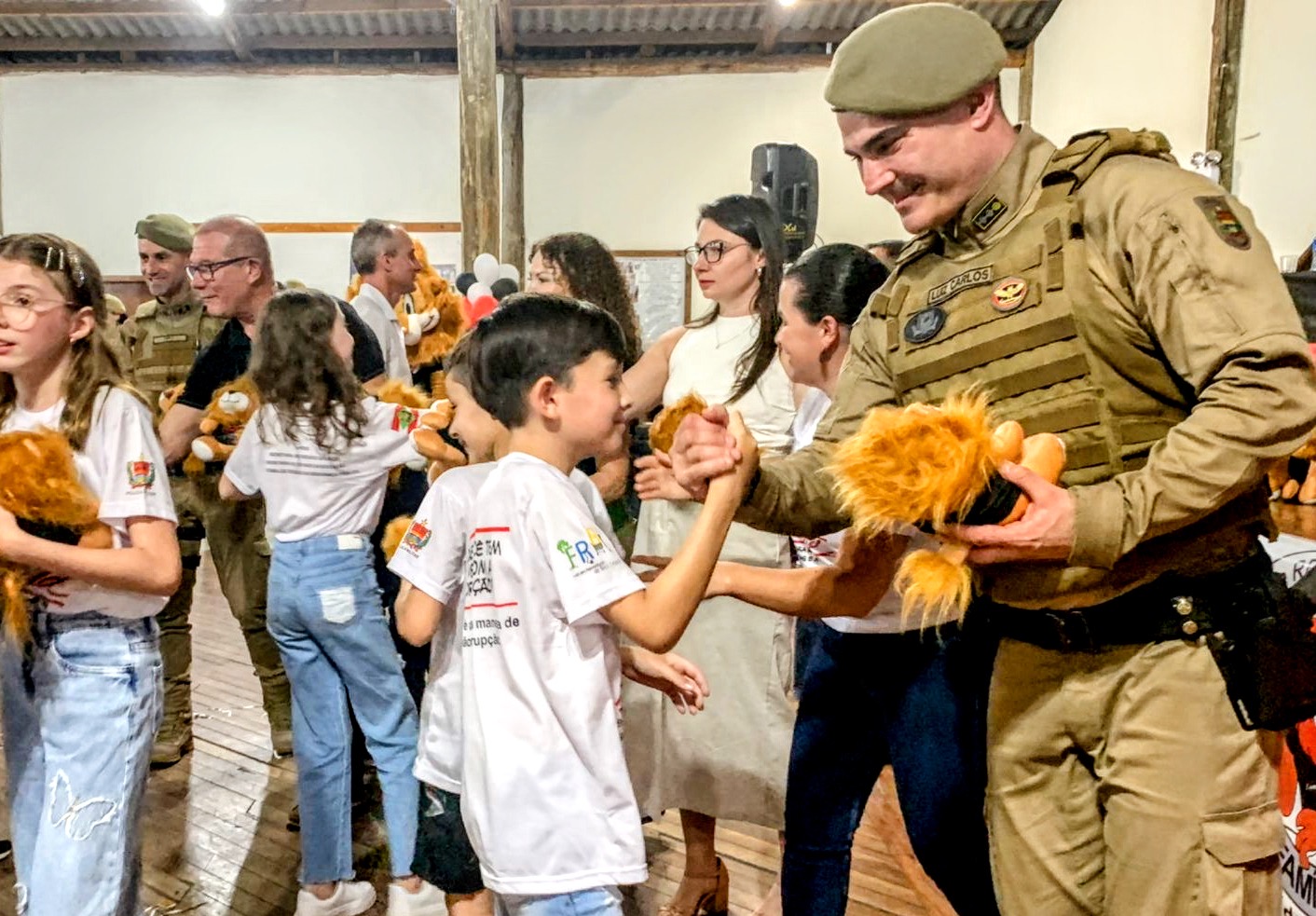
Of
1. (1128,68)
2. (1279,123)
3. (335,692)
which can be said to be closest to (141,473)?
(335,692)

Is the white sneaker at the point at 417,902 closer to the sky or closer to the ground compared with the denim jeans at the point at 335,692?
closer to the ground

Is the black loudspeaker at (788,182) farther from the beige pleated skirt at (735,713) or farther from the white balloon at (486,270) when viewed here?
the beige pleated skirt at (735,713)

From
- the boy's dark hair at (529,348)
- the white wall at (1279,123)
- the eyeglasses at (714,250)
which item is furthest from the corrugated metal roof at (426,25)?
the boy's dark hair at (529,348)

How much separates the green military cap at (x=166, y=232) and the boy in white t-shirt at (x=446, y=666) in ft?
7.91

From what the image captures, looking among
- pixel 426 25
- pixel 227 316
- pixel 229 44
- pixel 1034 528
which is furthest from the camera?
pixel 229 44

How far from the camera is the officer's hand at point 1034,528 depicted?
1193 millimetres

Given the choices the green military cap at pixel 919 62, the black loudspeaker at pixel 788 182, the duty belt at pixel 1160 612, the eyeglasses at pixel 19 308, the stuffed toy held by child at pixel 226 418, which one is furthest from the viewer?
the black loudspeaker at pixel 788 182

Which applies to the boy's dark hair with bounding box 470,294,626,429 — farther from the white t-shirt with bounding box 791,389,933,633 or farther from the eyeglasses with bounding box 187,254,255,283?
the eyeglasses with bounding box 187,254,255,283

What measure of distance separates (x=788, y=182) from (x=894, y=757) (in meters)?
4.02

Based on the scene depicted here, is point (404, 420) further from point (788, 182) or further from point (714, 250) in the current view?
point (788, 182)

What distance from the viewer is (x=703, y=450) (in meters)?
1.48

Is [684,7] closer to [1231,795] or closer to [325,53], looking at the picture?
[325,53]

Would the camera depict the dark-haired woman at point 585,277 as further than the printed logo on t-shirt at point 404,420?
Yes

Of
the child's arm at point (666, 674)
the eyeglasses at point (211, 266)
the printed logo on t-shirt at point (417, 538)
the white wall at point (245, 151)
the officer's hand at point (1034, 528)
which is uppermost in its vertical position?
the white wall at point (245, 151)
